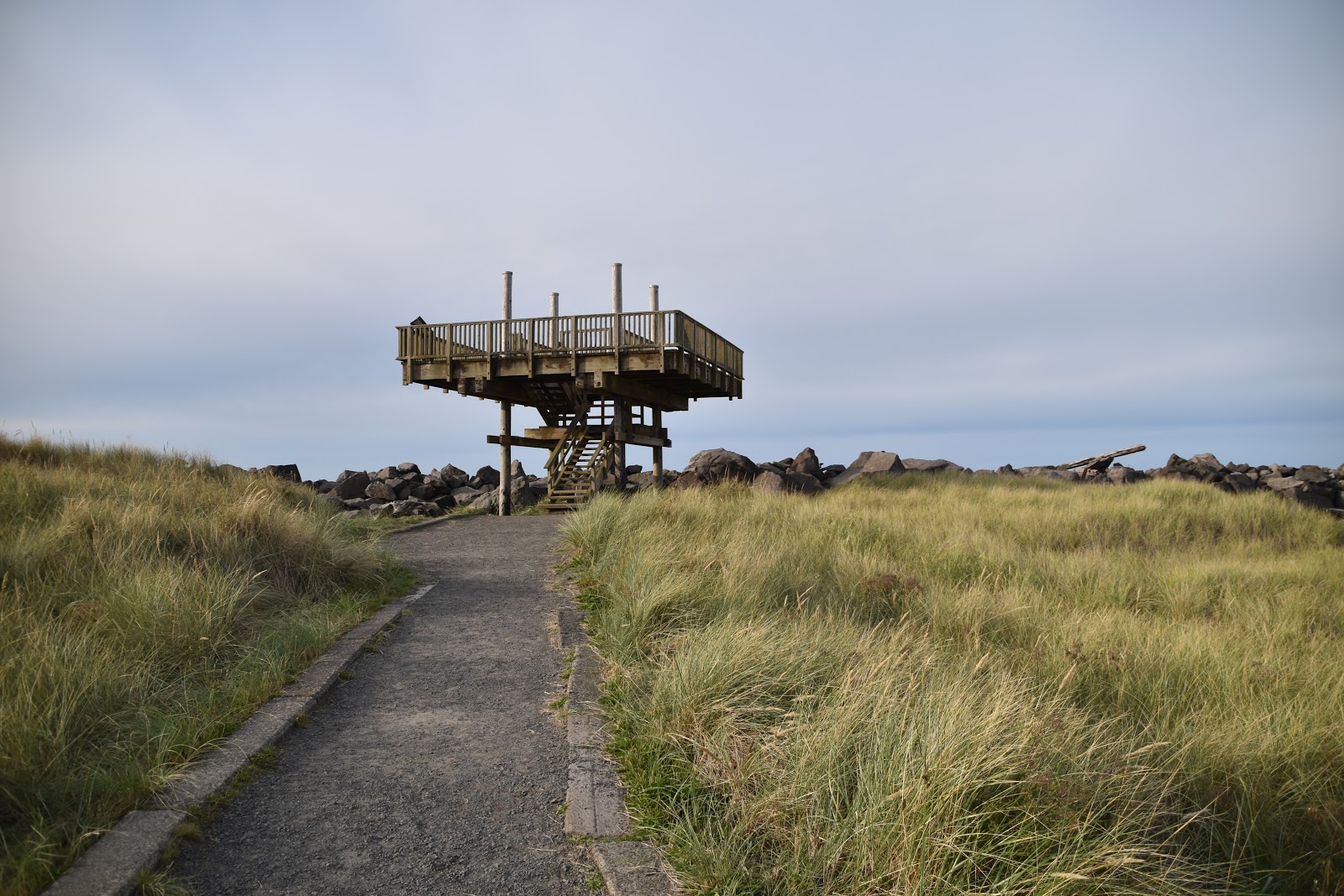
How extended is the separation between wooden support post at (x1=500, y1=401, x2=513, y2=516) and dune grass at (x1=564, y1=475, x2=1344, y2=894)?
10.2 metres

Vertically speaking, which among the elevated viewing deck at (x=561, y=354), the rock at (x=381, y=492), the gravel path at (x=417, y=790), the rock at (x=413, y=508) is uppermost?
the elevated viewing deck at (x=561, y=354)

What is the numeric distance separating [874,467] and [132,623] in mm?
19984

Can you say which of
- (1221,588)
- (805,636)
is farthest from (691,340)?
(805,636)

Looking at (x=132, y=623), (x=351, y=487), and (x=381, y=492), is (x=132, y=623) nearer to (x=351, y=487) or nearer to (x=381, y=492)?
(x=381, y=492)

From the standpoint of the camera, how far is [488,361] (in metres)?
19.2

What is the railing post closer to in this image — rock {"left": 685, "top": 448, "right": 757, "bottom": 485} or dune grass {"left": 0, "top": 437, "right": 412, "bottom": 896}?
rock {"left": 685, "top": 448, "right": 757, "bottom": 485}

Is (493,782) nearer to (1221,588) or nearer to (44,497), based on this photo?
(44,497)

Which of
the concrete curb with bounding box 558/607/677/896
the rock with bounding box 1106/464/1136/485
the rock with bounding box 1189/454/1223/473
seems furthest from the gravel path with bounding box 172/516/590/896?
the rock with bounding box 1189/454/1223/473

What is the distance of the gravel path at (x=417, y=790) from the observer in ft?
11.0

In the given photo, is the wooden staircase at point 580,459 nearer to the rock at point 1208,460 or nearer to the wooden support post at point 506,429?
the wooden support post at point 506,429

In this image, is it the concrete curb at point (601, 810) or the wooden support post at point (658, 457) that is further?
the wooden support post at point (658, 457)

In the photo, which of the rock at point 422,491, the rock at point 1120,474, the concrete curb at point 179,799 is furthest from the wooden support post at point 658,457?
the concrete curb at point 179,799

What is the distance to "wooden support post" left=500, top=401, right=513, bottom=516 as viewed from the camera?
19.9m

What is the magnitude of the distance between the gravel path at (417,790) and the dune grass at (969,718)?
53cm
